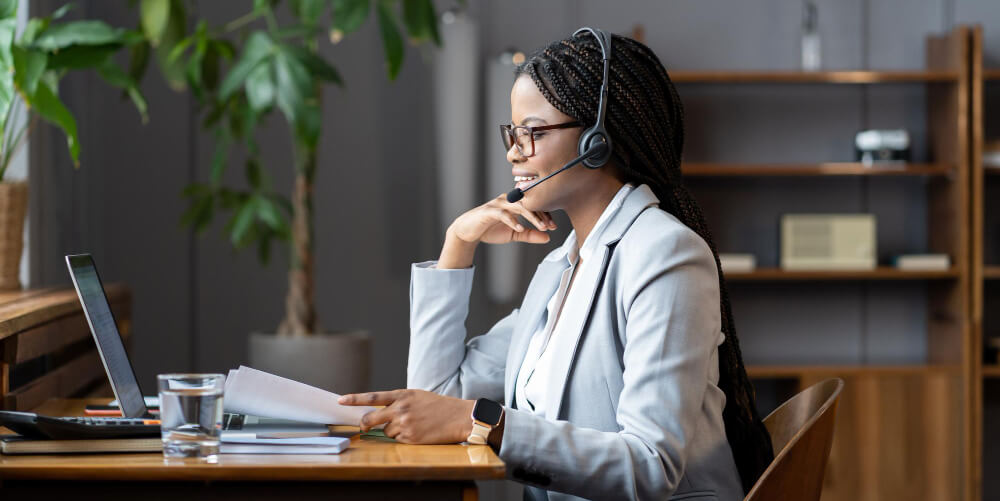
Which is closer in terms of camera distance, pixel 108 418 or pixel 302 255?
pixel 108 418

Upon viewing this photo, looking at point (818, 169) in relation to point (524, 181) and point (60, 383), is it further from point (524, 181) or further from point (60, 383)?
point (60, 383)

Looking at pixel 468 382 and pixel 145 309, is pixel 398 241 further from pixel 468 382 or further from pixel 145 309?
pixel 468 382

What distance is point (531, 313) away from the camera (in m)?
1.69

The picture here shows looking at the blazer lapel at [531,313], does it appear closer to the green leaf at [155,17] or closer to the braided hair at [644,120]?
the braided hair at [644,120]

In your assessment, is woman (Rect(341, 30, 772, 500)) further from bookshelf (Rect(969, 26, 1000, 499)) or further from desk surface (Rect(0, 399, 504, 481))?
bookshelf (Rect(969, 26, 1000, 499))

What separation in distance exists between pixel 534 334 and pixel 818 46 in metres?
2.81

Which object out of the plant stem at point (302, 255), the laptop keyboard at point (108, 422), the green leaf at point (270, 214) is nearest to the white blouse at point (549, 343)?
the laptop keyboard at point (108, 422)

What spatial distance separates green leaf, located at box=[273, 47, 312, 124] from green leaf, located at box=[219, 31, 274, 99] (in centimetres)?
5

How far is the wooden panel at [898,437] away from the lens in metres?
3.65

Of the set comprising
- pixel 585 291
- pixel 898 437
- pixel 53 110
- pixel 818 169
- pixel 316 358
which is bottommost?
pixel 898 437

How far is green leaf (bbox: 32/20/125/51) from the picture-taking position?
2203 mm

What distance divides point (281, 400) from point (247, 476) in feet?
0.69

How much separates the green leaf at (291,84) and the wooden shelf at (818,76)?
1491 millimetres

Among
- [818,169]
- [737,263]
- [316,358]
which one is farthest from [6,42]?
[818,169]
